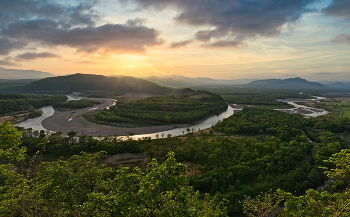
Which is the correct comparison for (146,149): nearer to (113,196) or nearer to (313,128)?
(113,196)

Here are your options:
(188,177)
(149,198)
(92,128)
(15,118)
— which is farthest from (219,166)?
(15,118)

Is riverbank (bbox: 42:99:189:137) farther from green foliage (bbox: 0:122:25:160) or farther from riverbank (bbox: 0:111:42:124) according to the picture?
green foliage (bbox: 0:122:25:160)

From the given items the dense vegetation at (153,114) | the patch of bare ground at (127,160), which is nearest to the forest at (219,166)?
the patch of bare ground at (127,160)

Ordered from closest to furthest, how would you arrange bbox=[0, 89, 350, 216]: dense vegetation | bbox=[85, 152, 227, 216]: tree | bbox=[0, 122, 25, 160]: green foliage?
bbox=[85, 152, 227, 216]: tree, bbox=[0, 89, 350, 216]: dense vegetation, bbox=[0, 122, 25, 160]: green foliage

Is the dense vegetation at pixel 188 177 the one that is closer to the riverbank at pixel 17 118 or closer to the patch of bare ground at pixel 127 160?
the patch of bare ground at pixel 127 160

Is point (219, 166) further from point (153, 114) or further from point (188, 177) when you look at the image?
point (153, 114)

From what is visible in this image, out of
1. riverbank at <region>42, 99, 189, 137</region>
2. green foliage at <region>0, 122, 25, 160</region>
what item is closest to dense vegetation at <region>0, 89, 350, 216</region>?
green foliage at <region>0, 122, 25, 160</region>

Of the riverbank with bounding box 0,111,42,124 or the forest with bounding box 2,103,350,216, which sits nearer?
the forest with bounding box 2,103,350,216

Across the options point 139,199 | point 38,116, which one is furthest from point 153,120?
point 139,199
